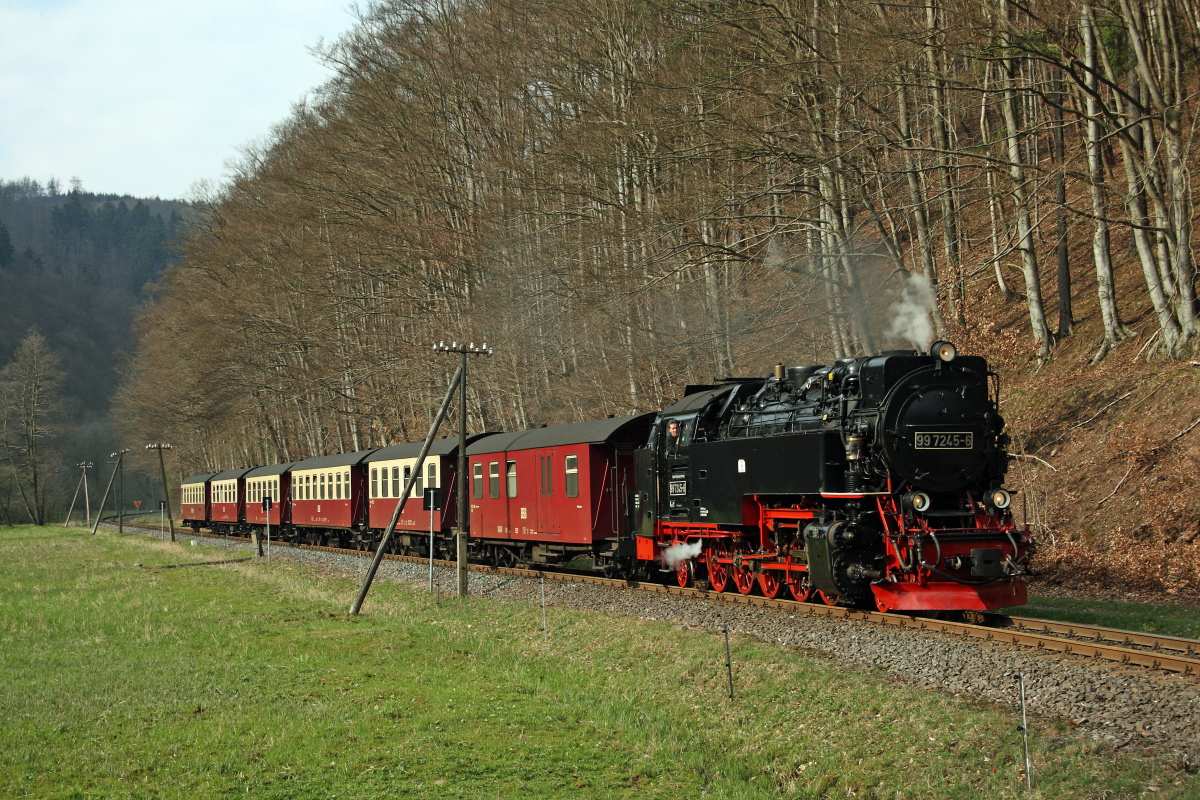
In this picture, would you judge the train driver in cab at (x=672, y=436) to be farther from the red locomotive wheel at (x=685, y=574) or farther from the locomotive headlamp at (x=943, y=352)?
the locomotive headlamp at (x=943, y=352)

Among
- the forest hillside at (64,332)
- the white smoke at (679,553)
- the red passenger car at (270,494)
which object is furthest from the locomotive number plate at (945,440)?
the forest hillside at (64,332)

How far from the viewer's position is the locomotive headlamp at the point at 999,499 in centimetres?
1170

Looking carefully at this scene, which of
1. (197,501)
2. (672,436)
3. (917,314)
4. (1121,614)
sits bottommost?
(1121,614)


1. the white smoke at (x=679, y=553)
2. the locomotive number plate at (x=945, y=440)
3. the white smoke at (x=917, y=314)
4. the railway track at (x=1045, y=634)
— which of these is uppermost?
the white smoke at (x=917, y=314)

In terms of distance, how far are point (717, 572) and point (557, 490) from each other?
15.8ft

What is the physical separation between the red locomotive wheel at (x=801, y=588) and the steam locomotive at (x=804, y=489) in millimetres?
30

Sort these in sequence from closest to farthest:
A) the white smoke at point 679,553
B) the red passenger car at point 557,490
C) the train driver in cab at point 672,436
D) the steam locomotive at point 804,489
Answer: the steam locomotive at point 804,489, the white smoke at point 679,553, the train driver in cab at point 672,436, the red passenger car at point 557,490

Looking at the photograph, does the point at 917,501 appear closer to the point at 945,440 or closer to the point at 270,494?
the point at 945,440

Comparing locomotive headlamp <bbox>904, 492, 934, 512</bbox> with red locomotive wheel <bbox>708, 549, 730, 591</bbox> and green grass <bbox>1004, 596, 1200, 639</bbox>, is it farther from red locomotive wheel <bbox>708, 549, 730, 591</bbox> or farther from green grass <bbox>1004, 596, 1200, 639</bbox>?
red locomotive wheel <bbox>708, 549, 730, 591</bbox>

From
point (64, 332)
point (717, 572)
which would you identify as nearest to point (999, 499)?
point (717, 572)

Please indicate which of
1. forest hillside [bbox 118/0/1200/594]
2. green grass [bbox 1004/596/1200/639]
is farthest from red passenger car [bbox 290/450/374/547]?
green grass [bbox 1004/596/1200/639]

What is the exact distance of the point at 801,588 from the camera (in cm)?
1357

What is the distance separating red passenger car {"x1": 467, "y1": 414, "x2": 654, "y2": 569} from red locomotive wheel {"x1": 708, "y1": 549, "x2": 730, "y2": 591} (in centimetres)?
290

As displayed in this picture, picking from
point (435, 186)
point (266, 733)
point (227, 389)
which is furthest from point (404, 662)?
point (227, 389)
